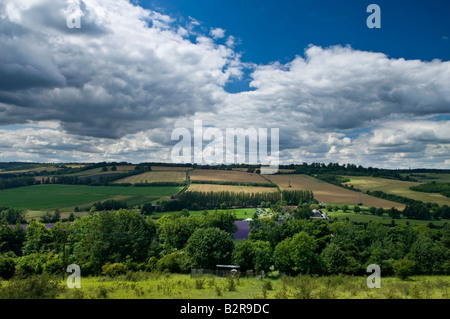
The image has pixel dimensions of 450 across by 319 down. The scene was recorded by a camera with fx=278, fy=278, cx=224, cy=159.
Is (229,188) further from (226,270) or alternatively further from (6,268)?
(6,268)

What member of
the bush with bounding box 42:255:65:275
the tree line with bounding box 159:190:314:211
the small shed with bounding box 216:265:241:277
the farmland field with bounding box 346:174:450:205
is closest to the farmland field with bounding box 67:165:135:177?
the tree line with bounding box 159:190:314:211

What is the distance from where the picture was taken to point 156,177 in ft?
370

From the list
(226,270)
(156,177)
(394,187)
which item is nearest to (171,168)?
(156,177)

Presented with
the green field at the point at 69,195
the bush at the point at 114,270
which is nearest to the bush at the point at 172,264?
the bush at the point at 114,270

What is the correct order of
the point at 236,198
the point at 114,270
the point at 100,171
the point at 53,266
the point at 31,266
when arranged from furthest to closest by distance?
the point at 100,171 < the point at 236,198 < the point at 31,266 < the point at 53,266 < the point at 114,270

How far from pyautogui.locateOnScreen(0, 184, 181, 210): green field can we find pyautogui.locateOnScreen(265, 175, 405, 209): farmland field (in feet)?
146

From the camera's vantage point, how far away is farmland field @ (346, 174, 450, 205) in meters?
81.2

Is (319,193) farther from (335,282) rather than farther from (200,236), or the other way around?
(335,282)

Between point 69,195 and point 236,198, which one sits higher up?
point 69,195

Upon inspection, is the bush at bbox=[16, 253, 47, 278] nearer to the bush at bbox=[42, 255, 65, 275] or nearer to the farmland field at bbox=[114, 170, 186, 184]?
the bush at bbox=[42, 255, 65, 275]

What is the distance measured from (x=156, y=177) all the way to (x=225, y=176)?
28.3 metres

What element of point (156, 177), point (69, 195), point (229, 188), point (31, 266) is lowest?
point (31, 266)

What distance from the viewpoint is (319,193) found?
99438mm
